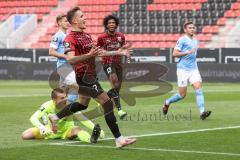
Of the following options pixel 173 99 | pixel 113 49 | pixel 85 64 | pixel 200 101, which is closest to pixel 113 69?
pixel 113 49

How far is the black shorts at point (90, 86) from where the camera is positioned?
10.8m

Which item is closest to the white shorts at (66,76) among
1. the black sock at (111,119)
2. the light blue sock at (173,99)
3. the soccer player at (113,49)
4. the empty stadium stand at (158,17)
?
the soccer player at (113,49)

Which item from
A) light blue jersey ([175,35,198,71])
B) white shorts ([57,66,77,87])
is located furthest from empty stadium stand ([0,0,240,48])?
white shorts ([57,66,77,87])

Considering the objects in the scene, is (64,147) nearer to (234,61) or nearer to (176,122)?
(176,122)

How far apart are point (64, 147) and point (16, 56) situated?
3047 cm

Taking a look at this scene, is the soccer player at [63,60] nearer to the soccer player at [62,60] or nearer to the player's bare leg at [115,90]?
the soccer player at [62,60]

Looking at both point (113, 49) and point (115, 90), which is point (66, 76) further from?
point (113, 49)

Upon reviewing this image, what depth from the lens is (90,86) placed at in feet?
35.4

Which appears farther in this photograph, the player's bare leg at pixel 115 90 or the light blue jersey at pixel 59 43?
the player's bare leg at pixel 115 90

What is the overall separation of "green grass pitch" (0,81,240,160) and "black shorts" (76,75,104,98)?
2.82ft

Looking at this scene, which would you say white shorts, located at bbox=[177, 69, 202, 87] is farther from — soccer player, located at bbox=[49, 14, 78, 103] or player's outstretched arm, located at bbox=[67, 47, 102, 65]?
player's outstretched arm, located at bbox=[67, 47, 102, 65]

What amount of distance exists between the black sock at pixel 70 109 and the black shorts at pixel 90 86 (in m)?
0.59

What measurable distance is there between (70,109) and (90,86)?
35.4 inches

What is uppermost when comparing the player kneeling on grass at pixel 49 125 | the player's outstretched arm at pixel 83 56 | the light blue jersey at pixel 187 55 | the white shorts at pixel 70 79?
the player's outstretched arm at pixel 83 56
